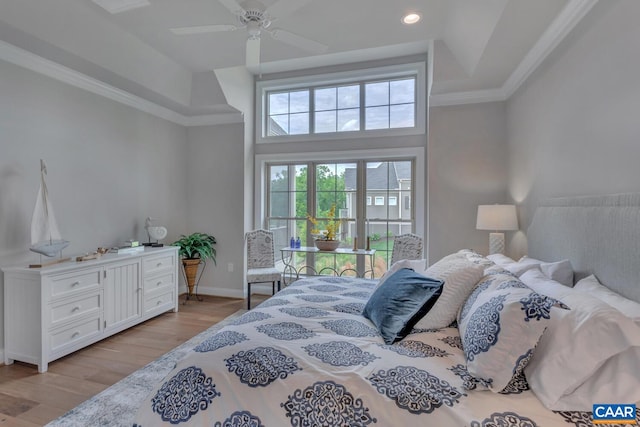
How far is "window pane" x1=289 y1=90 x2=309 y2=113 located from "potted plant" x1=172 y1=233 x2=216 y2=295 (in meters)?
2.46

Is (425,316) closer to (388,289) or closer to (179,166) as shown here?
(388,289)

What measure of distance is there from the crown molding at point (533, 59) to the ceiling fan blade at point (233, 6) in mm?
2242

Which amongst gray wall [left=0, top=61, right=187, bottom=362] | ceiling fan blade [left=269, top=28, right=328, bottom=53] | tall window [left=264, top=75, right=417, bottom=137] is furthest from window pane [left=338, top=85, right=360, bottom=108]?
gray wall [left=0, top=61, right=187, bottom=362]

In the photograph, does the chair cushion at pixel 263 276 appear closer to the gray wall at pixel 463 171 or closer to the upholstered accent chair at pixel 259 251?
the upholstered accent chair at pixel 259 251

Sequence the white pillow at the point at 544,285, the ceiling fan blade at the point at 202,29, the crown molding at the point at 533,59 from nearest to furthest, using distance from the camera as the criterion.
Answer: the white pillow at the point at 544,285
the crown molding at the point at 533,59
the ceiling fan blade at the point at 202,29

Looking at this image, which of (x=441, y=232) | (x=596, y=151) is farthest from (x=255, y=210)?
(x=596, y=151)

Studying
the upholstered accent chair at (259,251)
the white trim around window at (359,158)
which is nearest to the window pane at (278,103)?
the white trim around window at (359,158)

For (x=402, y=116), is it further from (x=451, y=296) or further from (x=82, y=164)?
(x=82, y=164)

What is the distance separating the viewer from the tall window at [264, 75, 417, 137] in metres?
4.46

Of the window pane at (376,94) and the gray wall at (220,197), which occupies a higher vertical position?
the window pane at (376,94)

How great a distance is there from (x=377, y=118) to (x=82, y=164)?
12.3ft

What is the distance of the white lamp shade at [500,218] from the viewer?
3.08m

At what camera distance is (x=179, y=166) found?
480 centimetres

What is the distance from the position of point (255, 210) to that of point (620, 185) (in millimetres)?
4231
